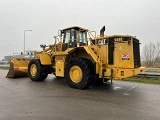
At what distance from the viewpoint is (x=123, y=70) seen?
922 cm

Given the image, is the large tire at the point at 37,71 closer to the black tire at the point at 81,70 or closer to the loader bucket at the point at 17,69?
the loader bucket at the point at 17,69

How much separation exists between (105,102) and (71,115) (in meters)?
1.94

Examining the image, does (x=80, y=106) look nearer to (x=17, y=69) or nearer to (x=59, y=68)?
A: (x=59, y=68)

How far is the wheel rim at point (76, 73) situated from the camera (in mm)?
10245

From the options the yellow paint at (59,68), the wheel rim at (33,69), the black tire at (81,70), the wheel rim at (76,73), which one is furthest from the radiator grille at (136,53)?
the wheel rim at (33,69)

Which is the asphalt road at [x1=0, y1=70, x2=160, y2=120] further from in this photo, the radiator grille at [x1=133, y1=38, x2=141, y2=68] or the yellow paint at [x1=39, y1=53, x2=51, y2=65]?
the yellow paint at [x1=39, y1=53, x2=51, y2=65]

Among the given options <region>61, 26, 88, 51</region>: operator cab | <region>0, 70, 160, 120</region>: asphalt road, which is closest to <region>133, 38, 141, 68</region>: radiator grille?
<region>0, 70, 160, 120</region>: asphalt road

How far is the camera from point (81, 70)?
10.2 metres

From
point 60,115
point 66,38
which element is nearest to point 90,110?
point 60,115

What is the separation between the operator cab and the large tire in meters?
2.08

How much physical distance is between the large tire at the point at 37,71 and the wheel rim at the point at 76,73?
2.85m

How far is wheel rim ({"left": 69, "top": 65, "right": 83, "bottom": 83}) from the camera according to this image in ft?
33.6

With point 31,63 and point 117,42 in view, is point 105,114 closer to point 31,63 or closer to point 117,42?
point 117,42

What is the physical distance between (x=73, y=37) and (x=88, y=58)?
1.66 m
